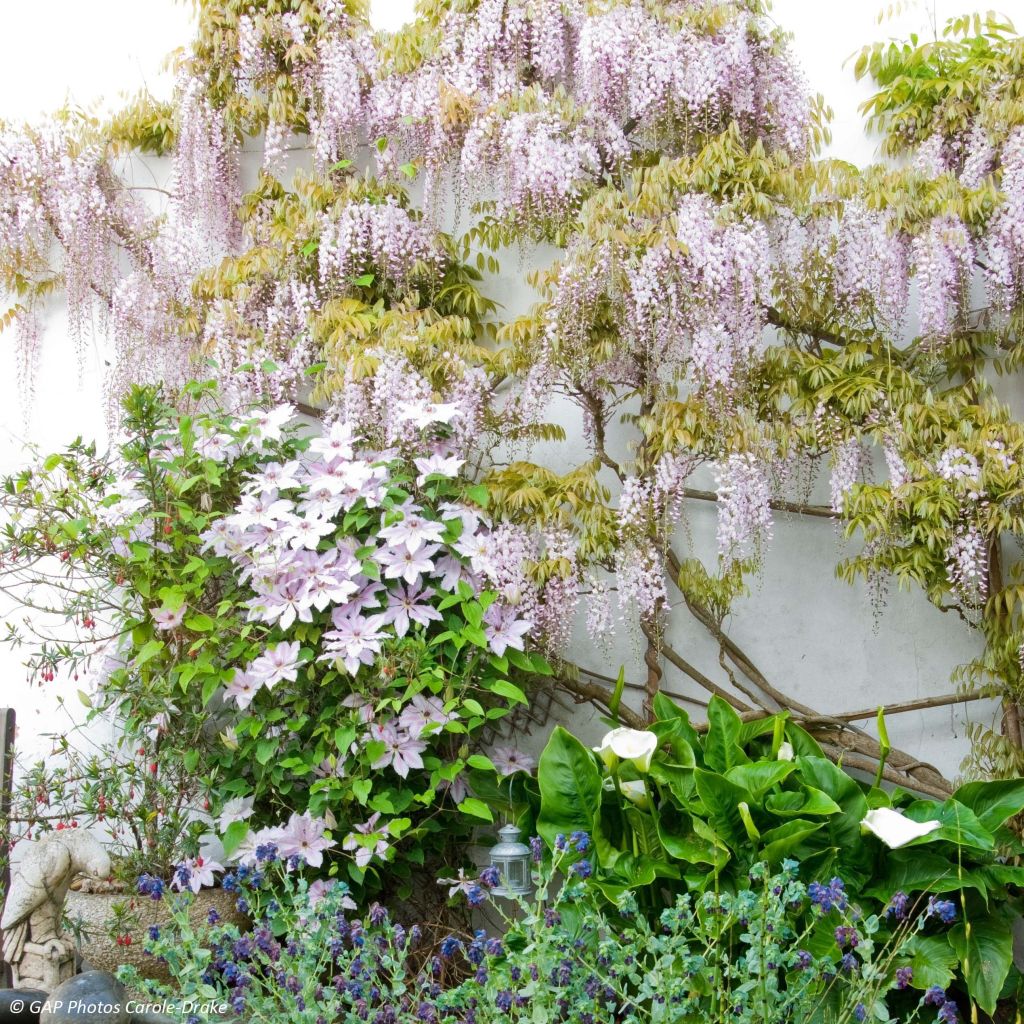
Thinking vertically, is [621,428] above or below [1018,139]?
below

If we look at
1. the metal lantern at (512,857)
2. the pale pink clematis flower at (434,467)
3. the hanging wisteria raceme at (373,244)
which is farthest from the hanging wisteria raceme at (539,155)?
the metal lantern at (512,857)

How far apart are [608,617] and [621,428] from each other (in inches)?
24.1

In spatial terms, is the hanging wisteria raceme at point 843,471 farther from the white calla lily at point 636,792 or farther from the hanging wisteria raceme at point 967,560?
the white calla lily at point 636,792

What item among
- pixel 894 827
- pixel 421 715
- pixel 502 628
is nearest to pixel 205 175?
pixel 502 628

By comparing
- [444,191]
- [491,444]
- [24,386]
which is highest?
[444,191]

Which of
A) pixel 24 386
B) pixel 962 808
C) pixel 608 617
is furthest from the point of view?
pixel 24 386

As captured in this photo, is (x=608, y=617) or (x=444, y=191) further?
(x=444, y=191)

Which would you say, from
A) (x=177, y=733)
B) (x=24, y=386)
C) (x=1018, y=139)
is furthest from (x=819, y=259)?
(x=24, y=386)

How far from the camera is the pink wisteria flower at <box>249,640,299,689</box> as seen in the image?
2.82 metres

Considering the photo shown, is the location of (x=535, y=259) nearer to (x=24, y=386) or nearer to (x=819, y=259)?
(x=819, y=259)

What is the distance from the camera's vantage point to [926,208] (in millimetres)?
2961

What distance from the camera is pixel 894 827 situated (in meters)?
2.39

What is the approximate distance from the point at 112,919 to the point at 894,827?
185 centimetres

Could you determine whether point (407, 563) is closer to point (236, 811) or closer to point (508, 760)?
point (508, 760)
